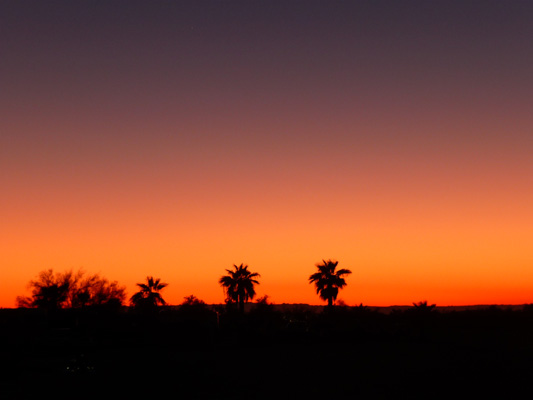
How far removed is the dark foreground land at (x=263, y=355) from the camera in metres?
25.7

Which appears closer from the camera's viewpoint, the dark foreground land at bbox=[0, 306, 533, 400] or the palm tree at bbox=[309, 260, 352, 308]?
the dark foreground land at bbox=[0, 306, 533, 400]

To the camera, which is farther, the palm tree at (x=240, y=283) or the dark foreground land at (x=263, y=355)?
the palm tree at (x=240, y=283)

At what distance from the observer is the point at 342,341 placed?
47.8m

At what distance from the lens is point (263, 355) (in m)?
38.8

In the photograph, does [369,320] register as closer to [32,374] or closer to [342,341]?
[342,341]

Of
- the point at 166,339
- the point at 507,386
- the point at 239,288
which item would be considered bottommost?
the point at 507,386

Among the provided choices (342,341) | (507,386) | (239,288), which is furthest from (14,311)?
(507,386)

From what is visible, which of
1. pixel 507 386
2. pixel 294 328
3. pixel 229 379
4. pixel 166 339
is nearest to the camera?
pixel 507 386

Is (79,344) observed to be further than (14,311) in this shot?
No

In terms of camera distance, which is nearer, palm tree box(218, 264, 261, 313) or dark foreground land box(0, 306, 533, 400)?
dark foreground land box(0, 306, 533, 400)

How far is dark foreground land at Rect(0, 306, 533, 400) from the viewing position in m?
25.7

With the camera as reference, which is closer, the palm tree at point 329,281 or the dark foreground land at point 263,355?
the dark foreground land at point 263,355

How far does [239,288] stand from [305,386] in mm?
37162

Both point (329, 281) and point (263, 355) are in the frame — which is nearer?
point (263, 355)
